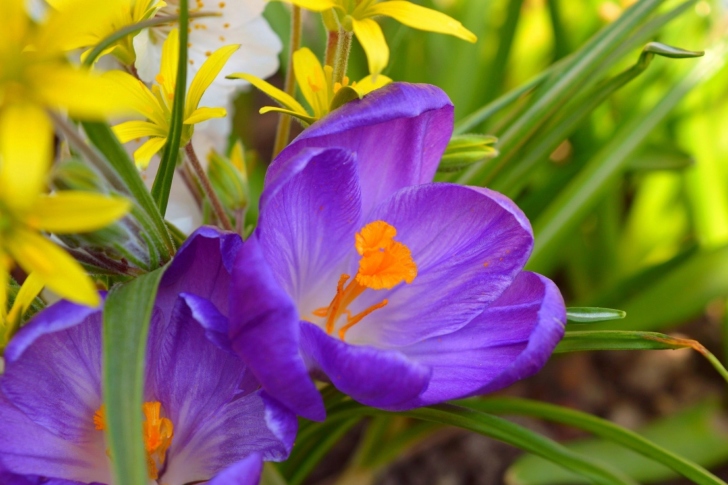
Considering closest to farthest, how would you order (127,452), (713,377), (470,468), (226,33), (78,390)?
1. (127,452)
2. (78,390)
3. (226,33)
4. (470,468)
5. (713,377)

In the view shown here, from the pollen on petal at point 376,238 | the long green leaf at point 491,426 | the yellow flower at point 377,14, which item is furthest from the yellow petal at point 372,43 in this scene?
the long green leaf at point 491,426

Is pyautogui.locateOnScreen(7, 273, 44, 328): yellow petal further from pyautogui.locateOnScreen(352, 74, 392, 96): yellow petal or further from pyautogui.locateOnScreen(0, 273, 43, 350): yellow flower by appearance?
pyautogui.locateOnScreen(352, 74, 392, 96): yellow petal

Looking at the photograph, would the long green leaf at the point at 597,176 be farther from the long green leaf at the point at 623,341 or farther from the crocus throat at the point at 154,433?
the crocus throat at the point at 154,433

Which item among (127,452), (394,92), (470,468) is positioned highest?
(394,92)

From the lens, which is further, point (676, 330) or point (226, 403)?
point (676, 330)

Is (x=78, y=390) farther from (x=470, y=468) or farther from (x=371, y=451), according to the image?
(x=470, y=468)

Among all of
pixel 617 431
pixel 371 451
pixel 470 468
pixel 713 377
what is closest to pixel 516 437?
pixel 617 431

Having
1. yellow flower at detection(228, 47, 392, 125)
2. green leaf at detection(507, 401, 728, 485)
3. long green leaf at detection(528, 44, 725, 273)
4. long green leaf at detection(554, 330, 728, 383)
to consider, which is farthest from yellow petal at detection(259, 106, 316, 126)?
green leaf at detection(507, 401, 728, 485)
